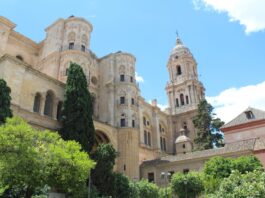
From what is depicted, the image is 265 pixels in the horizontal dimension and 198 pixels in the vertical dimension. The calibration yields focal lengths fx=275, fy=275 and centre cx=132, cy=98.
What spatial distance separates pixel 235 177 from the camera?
40.9ft


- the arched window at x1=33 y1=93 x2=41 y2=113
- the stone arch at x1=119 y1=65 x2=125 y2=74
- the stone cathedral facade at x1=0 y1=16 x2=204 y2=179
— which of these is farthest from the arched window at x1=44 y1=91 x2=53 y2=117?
the stone arch at x1=119 y1=65 x2=125 y2=74

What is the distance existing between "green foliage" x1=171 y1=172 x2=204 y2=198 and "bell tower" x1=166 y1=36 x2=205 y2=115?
24069 millimetres

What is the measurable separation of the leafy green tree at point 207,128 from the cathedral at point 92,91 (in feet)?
8.45

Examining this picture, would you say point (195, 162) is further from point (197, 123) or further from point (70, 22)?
point (70, 22)

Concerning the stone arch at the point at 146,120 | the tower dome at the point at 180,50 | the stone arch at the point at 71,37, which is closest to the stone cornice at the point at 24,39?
the stone arch at the point at 71,37

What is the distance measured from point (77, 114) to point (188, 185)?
434 inches

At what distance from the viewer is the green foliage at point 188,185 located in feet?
75.7

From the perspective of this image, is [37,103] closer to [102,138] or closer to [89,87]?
[102,138]

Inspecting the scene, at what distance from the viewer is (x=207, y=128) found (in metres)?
38.6

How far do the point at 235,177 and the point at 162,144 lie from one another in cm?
3140

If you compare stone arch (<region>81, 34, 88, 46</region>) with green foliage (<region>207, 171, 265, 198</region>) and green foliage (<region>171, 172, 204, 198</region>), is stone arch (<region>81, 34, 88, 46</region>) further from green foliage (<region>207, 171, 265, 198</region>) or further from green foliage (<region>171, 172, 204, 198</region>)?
green foliage (<region>207, 171, 265, 198</region>)

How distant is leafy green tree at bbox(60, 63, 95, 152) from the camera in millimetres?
22094

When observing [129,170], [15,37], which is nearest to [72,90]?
[129,170]

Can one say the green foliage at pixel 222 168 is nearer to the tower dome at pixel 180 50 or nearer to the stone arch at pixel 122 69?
the stone arch at pixel 122 69
